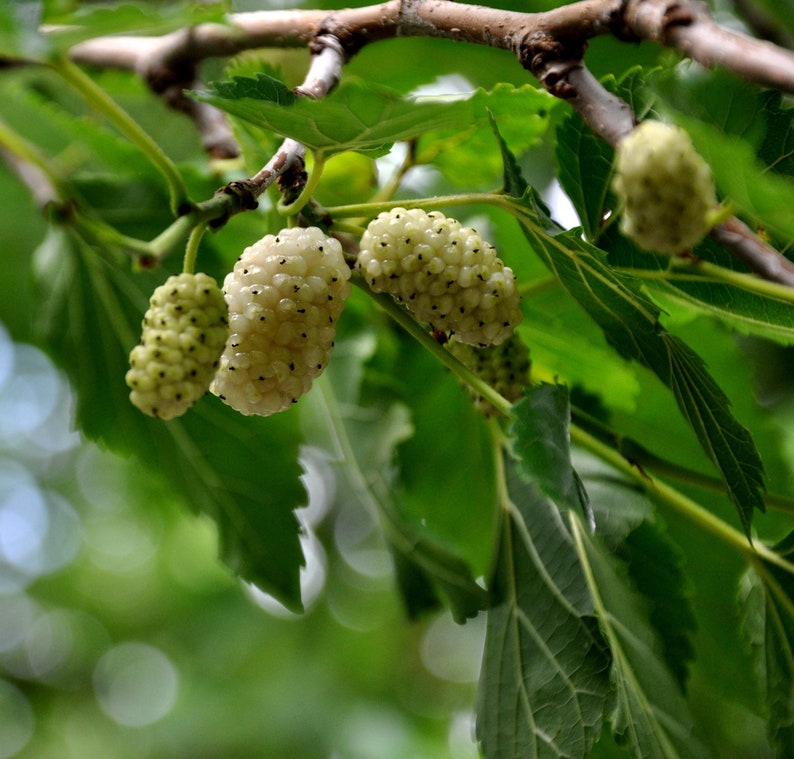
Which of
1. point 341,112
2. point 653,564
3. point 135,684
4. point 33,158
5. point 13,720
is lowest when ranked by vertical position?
point 13,720

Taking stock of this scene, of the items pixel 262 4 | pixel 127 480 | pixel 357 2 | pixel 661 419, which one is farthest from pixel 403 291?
pixel 127 480

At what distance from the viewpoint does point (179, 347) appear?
1.66 feet

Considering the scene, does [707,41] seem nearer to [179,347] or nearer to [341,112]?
[341,112]

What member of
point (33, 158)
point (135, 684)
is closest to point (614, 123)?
point (33, 158)

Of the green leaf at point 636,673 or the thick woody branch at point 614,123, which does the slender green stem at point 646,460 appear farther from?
the thick woody branch at point 614,123

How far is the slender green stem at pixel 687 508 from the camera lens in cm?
71

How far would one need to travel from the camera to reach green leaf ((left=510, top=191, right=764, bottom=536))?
543 mm

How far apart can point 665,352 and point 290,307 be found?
25 cm

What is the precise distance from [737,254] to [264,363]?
0.29m

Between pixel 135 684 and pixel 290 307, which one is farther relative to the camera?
pixel 135 684

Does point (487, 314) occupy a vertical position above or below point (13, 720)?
above

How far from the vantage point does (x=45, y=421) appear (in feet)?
9.20

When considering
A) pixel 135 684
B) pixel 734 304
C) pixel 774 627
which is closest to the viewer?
pixel 734 304

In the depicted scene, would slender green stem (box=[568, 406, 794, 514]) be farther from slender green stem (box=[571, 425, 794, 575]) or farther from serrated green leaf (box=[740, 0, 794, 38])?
serrated green leaf (box=[740, 0, 794, 38])
